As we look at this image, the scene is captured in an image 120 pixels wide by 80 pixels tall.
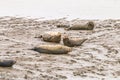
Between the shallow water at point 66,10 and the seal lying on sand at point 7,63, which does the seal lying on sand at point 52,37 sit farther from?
the shallow water at point 66,10

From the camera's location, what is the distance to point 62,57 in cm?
1076

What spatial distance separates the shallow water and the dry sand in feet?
10.8

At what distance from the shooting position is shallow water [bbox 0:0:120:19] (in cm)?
1886

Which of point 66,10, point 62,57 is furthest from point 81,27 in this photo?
point 66,10

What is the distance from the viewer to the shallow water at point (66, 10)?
18.9 metres

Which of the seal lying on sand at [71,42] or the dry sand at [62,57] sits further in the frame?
the seal lying on sand at [71,42]

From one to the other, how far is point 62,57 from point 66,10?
1009 cm

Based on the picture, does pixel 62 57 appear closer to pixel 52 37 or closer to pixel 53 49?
pixel 53 49

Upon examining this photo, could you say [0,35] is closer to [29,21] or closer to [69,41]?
[69,41]

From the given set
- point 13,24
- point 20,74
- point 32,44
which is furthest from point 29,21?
point 20,74

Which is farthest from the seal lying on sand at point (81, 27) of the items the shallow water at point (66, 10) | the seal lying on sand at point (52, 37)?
the shallow water at point (66, 10)

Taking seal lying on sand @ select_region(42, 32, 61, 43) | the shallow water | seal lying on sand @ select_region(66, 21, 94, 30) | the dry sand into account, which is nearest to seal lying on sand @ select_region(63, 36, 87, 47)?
the dry sand

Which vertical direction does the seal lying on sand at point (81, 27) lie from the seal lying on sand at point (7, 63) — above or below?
above

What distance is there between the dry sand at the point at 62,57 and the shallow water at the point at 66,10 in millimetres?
3292
